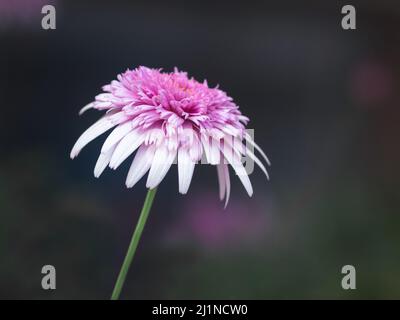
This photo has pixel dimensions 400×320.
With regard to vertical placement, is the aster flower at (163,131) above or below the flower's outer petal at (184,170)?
above

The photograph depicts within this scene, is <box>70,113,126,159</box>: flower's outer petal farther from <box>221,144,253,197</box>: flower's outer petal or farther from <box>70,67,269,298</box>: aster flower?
<box>221,144,253,197</box>: flower's outer petal

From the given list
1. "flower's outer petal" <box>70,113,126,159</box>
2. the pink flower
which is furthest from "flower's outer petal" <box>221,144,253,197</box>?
"flower's outer petal" <box>70,113,126,159</box>

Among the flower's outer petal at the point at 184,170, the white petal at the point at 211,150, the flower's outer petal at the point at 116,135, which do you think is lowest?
the flower's outer petal at the point at 184,170

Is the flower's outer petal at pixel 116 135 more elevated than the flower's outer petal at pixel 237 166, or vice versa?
the flower's outer petal at pixel 116 135

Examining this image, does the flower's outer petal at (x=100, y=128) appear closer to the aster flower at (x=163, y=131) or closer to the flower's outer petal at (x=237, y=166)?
the aster flower at (x=163, y=131)

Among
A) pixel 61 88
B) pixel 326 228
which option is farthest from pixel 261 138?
pixel 61 88

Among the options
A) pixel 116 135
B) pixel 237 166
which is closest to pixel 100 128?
pixel 116 135

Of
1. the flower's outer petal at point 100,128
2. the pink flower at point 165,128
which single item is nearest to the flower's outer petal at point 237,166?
the pink flower at point 165,128

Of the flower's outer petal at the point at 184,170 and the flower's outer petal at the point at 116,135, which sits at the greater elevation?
the flower's outer petal at the point at 116,135
